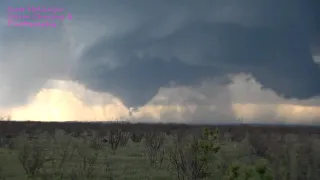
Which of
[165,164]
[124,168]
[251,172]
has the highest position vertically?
[251,172]

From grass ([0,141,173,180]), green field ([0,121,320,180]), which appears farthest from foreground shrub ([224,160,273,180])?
grass ([0,141,173,180])

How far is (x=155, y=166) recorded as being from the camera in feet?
93.0

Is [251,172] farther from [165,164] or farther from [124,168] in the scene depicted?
[165,164]

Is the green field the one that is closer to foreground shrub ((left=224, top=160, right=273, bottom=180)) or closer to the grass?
the grass

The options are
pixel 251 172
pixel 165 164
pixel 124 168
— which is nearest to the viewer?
pixel 251 172

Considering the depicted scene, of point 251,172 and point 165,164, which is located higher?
point 251,172

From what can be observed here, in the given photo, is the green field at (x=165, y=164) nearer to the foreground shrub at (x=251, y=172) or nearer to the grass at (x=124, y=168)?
the grass at (x=124, y=168)

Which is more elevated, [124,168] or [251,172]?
[251,172]

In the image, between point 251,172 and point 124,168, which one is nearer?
point 251,172

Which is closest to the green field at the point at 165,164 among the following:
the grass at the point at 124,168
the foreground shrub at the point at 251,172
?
the grass at the point at 124,168

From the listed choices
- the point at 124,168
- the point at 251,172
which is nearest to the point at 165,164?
the point at 124,168

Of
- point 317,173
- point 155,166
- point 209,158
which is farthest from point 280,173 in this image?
point 155,166

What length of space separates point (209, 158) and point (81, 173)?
8.23m

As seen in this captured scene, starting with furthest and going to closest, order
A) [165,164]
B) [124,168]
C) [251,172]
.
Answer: [165,164] < [124,168] < [251,172]
